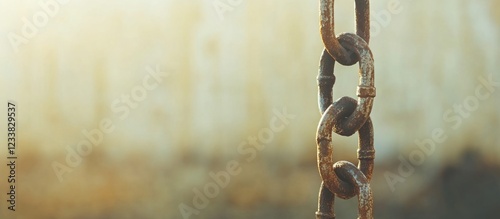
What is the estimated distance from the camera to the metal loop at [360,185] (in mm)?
735

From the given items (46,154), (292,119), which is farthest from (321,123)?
(46,154)

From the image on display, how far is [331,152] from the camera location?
0.74 metres
